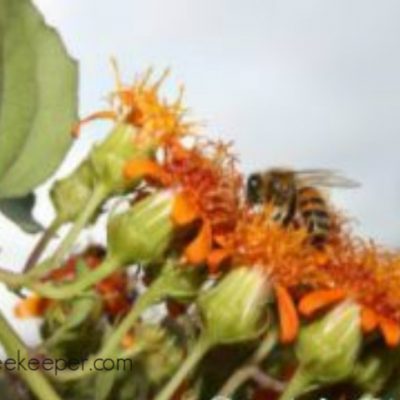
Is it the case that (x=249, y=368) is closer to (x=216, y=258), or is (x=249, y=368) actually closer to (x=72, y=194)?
(x=216, y=258)

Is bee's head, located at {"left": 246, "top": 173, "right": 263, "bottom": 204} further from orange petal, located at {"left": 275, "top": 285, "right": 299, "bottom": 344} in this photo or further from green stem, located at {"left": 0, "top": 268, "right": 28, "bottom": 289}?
green stem, located at {"left": 0, "top": 268, "right": 28, "bottom": 289}

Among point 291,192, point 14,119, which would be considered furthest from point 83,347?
point 291,192

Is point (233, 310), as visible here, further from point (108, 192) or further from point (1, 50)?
point (1, 50)

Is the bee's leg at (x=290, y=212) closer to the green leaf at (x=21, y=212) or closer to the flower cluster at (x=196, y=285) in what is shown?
the flower cluster at (x=196, y=285)

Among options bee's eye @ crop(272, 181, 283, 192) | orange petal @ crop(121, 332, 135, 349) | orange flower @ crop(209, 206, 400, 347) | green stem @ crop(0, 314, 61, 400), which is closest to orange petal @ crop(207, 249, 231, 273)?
orange flower @ crop(209, 206, 400, 347)

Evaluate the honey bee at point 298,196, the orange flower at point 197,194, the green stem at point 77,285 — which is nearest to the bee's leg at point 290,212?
the honey bee at point 298,196
